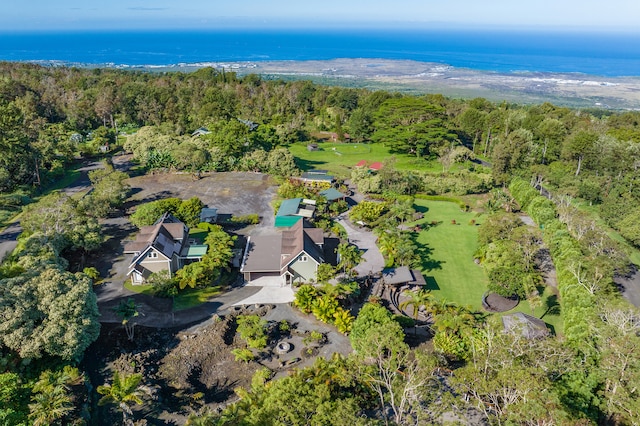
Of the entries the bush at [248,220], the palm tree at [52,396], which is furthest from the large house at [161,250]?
the palm tree at [52,396]

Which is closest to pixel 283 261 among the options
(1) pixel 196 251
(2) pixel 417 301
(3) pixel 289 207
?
(1) pixel 196 251

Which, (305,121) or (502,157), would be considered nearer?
(502,157)

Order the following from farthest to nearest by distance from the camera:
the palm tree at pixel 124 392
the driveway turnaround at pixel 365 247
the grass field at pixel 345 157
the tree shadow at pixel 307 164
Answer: the grass field at pixel 345 157 < the tree shadow at pixel 307 164 < the driveway turnaround at pixel 365 247 < the palm tree at pixel 124 392

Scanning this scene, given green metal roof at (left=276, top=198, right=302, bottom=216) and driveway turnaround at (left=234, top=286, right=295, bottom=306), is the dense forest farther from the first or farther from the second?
driveway turnaround at (left=234, top=286, right=295, bottom=306)

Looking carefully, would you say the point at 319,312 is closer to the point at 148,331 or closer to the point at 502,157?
the point at 148,331

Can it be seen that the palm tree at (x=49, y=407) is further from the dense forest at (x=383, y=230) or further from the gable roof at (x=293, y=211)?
the gable roof at (x=293, y=211)

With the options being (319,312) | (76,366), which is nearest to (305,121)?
(319,312)

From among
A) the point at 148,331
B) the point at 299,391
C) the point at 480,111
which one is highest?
the point at 480,111
